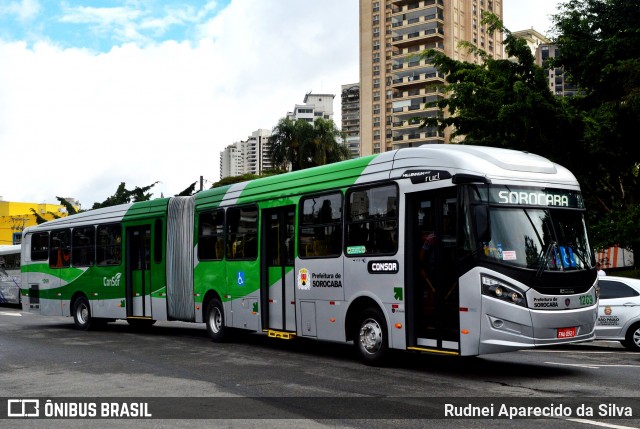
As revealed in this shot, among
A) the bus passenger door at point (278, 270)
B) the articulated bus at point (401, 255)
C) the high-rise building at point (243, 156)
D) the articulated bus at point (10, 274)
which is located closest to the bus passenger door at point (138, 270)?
the articulated bus at point (401, 255)

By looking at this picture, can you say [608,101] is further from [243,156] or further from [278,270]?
[243,156]

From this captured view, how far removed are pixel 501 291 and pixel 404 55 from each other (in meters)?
91.1

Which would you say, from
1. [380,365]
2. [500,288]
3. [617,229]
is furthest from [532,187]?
[617,229]

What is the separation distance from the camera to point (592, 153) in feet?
72.0

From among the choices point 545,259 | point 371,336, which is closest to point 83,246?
point 371,336

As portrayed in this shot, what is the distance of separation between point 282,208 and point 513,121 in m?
10.4

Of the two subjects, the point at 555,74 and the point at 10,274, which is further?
the point at 555,74

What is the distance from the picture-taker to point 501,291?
987 centimetres

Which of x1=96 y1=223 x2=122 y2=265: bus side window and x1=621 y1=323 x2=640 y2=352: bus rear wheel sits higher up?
x1=96 y1=223 x2=122 y2=265: bus side window

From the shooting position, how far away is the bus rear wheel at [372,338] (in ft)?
38.0

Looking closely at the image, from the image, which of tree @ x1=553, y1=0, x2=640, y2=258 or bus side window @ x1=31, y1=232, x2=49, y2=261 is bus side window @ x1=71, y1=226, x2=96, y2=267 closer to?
bus side window @ x1=31, y1=232, x2=49, y2=261

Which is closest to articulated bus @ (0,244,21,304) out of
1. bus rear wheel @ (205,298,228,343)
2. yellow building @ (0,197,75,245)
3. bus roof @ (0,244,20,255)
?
bus roof @ (0,244,20,255)

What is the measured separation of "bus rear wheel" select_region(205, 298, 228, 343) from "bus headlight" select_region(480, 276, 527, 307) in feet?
25.7

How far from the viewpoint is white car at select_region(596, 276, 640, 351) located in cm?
1480
